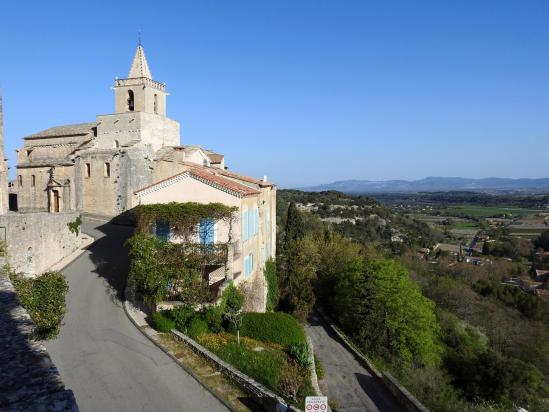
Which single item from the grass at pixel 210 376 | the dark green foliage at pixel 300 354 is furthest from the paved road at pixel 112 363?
the dark green foliage at pixel 300 354

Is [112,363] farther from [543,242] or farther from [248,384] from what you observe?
[543,242]

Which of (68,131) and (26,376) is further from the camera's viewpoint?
(68,131)

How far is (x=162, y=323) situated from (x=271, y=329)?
4996mm

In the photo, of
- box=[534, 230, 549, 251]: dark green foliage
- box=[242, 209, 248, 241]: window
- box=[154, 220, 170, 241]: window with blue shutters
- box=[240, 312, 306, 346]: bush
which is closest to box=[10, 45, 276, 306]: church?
box=[242, 209, 248, 241]: window

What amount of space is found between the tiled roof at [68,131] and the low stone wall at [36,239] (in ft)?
41.7

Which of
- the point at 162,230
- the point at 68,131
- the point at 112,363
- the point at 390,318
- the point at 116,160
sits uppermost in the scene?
the point at 68,131

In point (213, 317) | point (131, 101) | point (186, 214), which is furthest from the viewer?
point (131, 101)

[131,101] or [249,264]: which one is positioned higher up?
[131,101]

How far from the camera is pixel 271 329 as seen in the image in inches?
758

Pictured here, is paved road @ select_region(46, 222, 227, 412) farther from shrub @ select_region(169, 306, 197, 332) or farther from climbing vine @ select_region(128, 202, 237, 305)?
climbing vine @ select_region(128, 202, 237, 305)

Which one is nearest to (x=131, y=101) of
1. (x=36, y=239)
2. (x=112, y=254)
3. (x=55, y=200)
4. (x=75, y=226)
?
(x=55, y=200)

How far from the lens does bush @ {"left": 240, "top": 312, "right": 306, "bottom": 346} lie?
19078 mm

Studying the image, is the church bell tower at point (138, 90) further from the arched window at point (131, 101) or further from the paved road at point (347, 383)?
the paved road at point (347, 383)

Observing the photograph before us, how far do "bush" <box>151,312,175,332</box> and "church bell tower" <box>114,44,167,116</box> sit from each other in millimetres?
21054
